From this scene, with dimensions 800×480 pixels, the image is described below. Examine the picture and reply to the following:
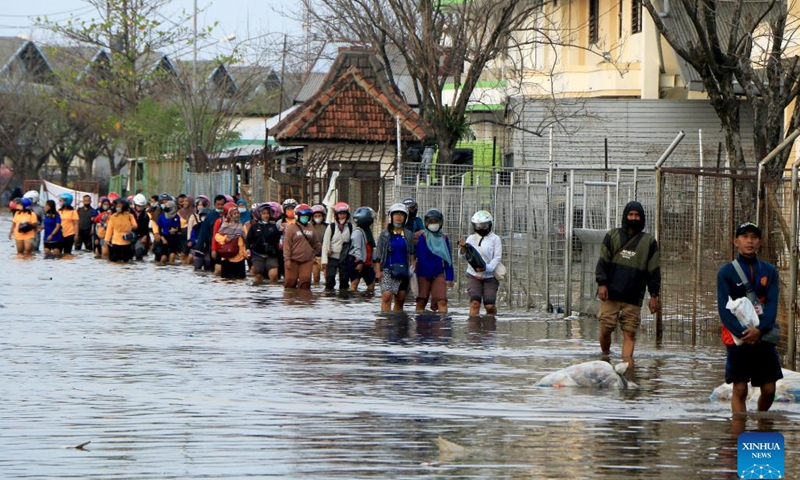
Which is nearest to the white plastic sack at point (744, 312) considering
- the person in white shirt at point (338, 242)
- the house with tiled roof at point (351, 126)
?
the person in white shirt at point (338, 242)

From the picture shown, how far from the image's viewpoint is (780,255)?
15.0m

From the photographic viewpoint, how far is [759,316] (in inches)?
421

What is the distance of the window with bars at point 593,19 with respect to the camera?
40.2 m

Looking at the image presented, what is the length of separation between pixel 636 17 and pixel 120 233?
13.4 m

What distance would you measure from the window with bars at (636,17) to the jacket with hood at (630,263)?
2317cm

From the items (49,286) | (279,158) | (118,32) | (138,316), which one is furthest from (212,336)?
(118,32)

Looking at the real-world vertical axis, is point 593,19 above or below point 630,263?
above

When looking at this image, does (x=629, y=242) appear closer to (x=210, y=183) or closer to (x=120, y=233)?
(x=120, y=233)

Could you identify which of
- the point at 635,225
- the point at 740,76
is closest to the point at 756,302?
the point at 635,225

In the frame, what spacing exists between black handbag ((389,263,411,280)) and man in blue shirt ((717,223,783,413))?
9586 millimetres

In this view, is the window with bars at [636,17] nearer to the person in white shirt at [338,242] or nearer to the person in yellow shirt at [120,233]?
the person in yellow shirt at [120,233]

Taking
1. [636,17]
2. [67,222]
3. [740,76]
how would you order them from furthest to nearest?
[67,222]
[636,17]
[740,76]

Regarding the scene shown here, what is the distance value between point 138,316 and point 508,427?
1052 centimetres

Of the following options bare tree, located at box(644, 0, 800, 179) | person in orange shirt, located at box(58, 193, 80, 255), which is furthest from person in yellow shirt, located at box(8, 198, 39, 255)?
bare tree, located at box(644, 0, 800, 179)
